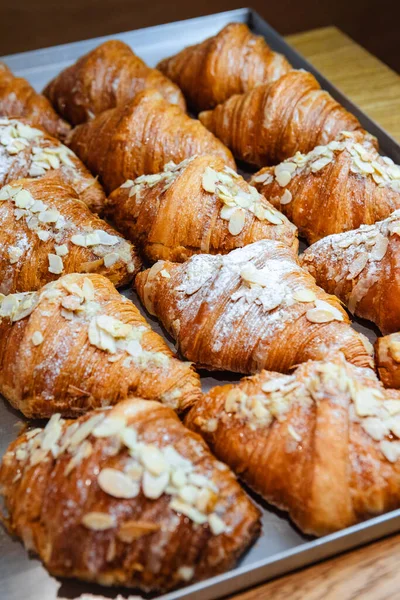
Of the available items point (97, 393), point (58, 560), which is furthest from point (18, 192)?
point (58, 560)

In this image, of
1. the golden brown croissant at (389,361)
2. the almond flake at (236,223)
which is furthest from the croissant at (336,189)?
the golden brown croissant at (389,361)

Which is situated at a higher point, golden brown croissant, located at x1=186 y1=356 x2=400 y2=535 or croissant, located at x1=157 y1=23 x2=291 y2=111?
croissant, located at x1=157 y1=23 x2=291 y2=111

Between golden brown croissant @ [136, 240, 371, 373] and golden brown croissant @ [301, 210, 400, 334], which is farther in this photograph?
golden brown croissant @ [301, 210, 400, 334]

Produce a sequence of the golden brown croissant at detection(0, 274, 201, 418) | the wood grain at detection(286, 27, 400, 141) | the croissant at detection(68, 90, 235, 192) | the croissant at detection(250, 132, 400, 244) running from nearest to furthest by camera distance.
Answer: the golden brown croissant at detection(0, 274, 201, 418), the croissant at detection(250, 132, 400, 244), the croissant at detection(68, 90, 235, 192), the wood grain at detection(286, 27, 400, 141)

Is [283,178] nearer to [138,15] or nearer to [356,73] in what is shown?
[356,73]

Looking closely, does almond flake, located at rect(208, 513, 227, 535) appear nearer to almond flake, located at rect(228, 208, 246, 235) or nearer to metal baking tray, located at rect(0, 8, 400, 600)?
metal baking tray, located at rect(0, 8, 400, 600)

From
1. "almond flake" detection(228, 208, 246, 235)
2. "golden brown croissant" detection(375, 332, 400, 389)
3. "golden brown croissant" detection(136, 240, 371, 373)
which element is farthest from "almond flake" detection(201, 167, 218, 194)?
"golden brown croissant" detection(375, 332, 400, 389)

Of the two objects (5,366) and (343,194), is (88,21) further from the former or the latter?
(5,366)
